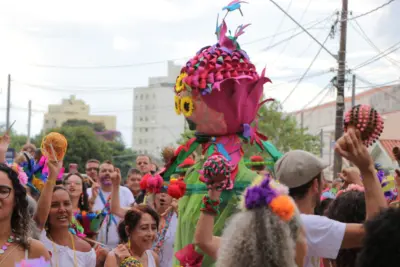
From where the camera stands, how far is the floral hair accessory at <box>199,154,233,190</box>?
3.65 metres

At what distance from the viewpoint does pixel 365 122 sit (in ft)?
10.8

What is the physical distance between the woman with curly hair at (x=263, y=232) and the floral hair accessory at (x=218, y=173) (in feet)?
2.30

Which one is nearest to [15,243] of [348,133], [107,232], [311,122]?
[348,133]

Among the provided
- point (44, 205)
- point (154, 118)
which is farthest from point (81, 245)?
point (154, 118)

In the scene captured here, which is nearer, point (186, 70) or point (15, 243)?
point (15, 243)

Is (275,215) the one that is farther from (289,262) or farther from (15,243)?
(15,243)

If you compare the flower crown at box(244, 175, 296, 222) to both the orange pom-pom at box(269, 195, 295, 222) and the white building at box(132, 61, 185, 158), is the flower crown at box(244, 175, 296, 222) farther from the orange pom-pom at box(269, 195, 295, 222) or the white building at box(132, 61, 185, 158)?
the white building at box(132, 61, 185, 158)

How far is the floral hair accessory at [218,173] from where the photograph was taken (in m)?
3.65

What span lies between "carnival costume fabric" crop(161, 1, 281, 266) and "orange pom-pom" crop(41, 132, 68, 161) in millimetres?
1023

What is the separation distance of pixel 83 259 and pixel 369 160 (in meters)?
2.64

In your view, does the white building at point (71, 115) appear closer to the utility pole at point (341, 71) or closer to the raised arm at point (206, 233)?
the utility pole at point (341, 71)

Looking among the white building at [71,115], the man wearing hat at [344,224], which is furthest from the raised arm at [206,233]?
the white building at [71,115]

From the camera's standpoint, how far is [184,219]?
541cm

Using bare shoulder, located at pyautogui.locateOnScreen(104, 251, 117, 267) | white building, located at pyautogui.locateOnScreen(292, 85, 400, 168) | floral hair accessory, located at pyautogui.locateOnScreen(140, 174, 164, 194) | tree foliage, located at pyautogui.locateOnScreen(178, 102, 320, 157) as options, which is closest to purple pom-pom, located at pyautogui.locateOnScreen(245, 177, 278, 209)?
bare shoulder, located at pyautogui.locateOnScreen(104, 251, 117, 267)
